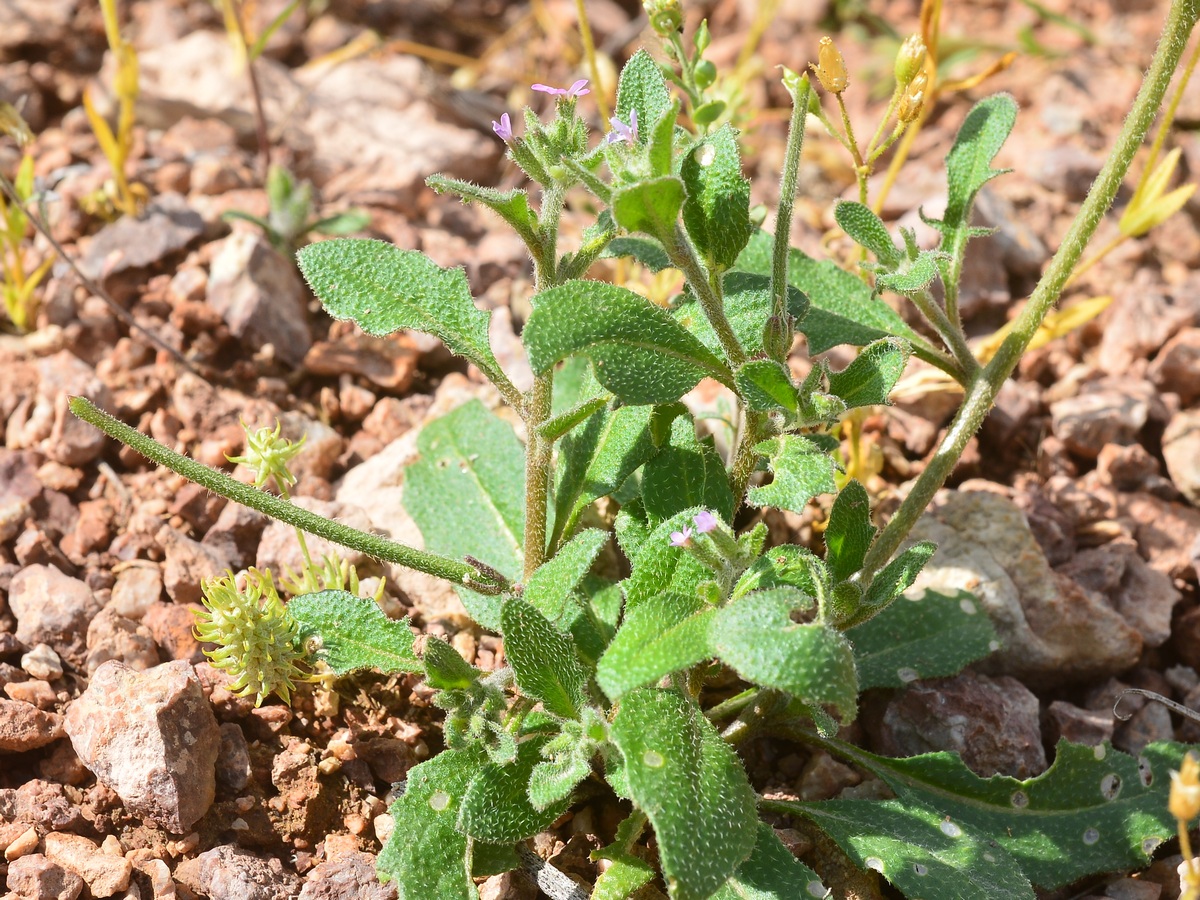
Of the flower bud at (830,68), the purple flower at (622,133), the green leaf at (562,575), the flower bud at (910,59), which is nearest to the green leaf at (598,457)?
the green leaf at (562,575)

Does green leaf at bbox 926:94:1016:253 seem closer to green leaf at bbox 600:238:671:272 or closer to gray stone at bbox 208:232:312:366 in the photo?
green leaf at bbox 600:238:671:272

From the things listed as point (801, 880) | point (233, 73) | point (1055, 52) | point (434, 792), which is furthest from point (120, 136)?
point (1055, 52)

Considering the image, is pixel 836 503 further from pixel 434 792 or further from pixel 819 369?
pixel 434 792

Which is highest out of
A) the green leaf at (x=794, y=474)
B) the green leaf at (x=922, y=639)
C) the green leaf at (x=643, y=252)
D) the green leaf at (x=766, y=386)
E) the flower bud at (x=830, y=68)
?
the flower bud at (x=830, y=68)

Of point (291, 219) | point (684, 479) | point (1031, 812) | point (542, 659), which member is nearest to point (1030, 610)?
point (1031, 812)

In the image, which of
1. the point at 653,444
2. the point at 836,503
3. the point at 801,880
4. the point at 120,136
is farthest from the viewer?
the point at 120,136

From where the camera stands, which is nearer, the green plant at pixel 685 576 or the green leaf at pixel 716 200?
the green plant at pixel 685 576

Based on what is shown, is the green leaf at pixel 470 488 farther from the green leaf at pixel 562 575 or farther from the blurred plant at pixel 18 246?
the blurred plant at pixel 18 246

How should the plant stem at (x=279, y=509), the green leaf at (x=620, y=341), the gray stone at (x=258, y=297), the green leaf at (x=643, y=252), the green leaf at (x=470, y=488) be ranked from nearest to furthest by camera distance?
the green leaf at (x=620, y=341) < the plant stem at (x=279, y=509) < the green leaf at (x=643, y=252) < the green leaf at (x=470, y=488) < the gray stone at (x=258, y=297)
